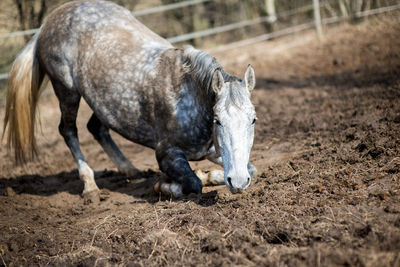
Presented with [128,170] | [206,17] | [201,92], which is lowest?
[128,170]

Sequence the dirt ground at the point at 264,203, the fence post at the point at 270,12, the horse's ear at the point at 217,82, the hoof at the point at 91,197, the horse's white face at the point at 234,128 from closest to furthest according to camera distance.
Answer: the dirt ground at the point at 264,203
the horse's white face at the point at 234,128
the horse's ear at the point at 217,82
the hoof at the point at 91,197
the fence post at the point at 270,12

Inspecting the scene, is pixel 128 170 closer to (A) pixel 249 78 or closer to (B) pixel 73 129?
(B) pixel 73 129

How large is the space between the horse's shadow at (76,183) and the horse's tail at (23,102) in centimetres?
A: 40

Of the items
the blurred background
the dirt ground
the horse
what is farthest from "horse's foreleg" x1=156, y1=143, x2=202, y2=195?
the blurred background

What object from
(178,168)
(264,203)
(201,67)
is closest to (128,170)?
(178,168)

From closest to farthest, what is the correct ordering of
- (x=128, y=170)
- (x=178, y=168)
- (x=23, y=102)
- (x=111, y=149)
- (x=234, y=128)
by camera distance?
(x=234, y=128) < (x=178, y=168) < (x=23, y=102) < (x=128, y=170) < (x=111, y=149)

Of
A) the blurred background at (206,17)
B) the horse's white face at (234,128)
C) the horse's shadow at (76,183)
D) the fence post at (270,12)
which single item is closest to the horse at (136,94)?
the horse's white face at (234,128)

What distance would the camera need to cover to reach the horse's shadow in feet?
15.1

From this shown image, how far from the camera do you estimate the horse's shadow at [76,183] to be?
4.61m

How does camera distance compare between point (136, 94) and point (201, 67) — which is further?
point (136, 94)

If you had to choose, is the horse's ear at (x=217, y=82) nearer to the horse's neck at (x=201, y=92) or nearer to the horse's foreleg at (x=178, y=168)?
the horse's neck at (x=201, y=92)

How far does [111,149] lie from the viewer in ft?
16.8

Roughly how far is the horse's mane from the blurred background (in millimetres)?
5264

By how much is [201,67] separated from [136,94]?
0.87 meters
